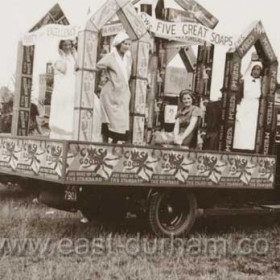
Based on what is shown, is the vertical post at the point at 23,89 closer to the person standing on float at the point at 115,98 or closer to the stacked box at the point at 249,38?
the person standing on float at the point at 115,98

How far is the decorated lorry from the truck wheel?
0.04 feet

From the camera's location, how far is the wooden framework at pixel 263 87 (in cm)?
784

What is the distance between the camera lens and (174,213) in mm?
7820

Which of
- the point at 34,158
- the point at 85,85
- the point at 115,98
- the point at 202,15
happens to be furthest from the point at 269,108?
the point at 34,158

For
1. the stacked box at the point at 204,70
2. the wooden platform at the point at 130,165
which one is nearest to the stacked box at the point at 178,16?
the stacked box at the point at 204,70

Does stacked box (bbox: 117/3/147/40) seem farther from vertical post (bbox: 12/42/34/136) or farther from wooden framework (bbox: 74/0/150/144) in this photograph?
vertical post (bbox: 12/42/34/136)

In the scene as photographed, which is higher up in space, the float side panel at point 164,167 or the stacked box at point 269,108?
the stacked box at point 269,108

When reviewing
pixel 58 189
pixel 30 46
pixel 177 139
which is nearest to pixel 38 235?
pixel 58 189

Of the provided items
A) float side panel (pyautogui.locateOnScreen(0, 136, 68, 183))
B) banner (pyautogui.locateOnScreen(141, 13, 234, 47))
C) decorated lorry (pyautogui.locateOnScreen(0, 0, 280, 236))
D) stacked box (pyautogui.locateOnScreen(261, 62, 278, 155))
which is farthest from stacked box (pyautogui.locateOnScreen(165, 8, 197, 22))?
float side panel (pyautogui.locateOnScreen(0, 136, 68, 183))

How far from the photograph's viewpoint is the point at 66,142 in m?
6.27

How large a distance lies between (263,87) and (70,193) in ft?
10.7

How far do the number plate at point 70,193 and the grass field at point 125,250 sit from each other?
1.63ft

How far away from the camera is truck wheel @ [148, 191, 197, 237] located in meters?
7.51

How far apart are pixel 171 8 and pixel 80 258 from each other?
3939mm
